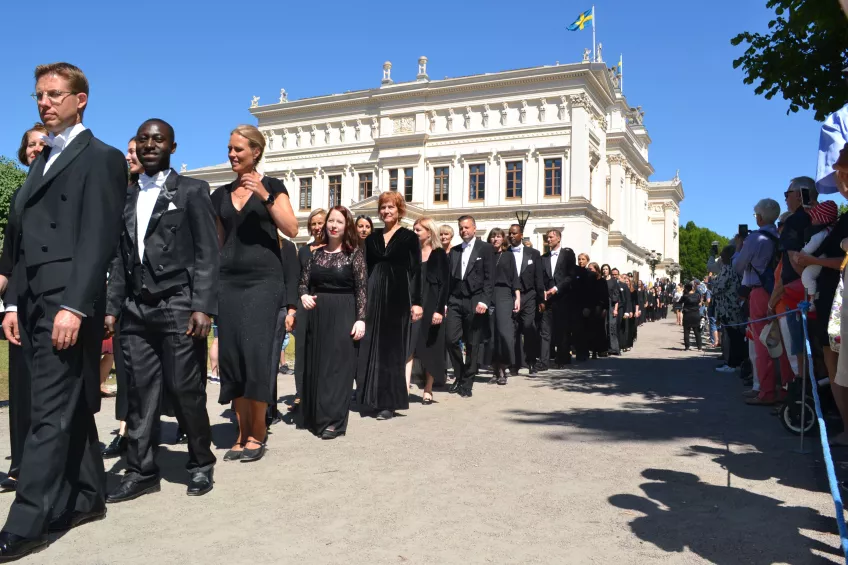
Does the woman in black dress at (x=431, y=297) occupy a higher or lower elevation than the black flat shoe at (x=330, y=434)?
higher

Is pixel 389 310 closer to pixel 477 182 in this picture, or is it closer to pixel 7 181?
pixel 7 181

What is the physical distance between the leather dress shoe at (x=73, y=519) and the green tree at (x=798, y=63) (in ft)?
28.1

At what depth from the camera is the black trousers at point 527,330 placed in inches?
449

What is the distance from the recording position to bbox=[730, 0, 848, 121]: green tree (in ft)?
29.0

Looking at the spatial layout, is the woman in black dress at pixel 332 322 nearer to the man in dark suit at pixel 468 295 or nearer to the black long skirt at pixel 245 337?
the black long skirt at pixel 245 337

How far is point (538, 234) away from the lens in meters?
51.1

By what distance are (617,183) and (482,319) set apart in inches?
2191

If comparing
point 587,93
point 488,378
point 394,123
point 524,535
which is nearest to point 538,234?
point 587,93

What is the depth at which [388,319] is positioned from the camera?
724 cm

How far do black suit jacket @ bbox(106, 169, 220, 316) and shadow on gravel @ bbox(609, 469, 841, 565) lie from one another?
106 inches

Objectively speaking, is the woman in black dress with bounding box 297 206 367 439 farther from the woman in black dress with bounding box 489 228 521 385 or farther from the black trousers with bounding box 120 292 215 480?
the woman in black dress with bounding box 489 228 521 385

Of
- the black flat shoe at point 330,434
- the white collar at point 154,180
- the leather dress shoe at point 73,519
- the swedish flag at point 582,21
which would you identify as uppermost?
the swedish flag at point 582,21

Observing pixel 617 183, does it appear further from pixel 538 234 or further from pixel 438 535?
pixel 438 535

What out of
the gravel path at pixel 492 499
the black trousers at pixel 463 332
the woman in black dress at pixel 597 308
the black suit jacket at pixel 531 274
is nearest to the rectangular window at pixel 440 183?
the woman in black dress at pixel 597 308
